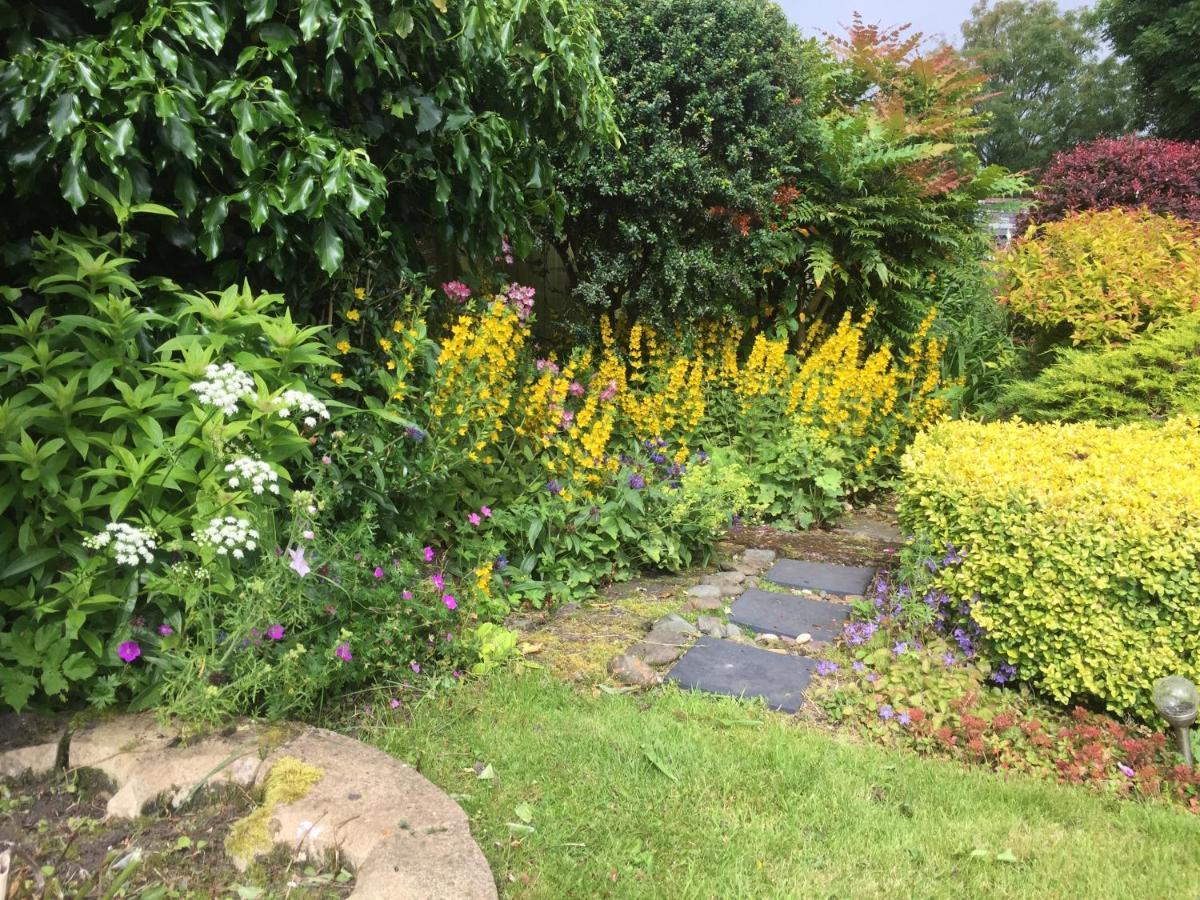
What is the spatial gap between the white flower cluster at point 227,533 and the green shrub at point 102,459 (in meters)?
0.02

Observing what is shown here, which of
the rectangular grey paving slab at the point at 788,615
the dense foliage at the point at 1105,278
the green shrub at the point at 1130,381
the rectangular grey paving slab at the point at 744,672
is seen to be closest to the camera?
the rectangular grey paving slab at the point at 744,672

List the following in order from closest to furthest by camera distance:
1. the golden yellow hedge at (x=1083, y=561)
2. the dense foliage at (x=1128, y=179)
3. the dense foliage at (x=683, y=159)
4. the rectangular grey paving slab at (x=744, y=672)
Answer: the golden yellow hedge at (x=1083, y=561)
the rectangular grey paving slab at (x=744, y=672)
the dense foliage at (x=683, y=159)
the dense foliage at (x=1128, y=179)

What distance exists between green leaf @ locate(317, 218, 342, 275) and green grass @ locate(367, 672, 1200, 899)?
157 centimetres

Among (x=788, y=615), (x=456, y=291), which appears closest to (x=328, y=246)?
(x=456, y=291)

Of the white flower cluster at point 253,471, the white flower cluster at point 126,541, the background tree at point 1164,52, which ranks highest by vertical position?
the background tree at point 1164,52

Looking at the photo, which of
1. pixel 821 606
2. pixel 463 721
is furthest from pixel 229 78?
pixel 821 606

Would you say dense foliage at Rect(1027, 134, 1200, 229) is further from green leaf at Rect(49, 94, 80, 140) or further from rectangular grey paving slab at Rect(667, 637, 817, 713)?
green leaf at Rect(49, 94, 80, 140)

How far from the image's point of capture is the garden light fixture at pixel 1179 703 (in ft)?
8.54

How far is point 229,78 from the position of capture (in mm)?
2900

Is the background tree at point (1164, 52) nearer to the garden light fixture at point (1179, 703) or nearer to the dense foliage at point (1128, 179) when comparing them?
the dense foliage at point (1128, 179)

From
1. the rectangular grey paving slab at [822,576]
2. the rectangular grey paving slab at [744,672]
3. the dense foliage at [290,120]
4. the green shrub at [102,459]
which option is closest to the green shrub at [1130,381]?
the rectangular grey paving slab at [822,576]

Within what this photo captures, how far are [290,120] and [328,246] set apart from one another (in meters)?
0.42

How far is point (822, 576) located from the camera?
4.34 m

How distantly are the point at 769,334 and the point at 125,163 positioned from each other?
16.3 ft
